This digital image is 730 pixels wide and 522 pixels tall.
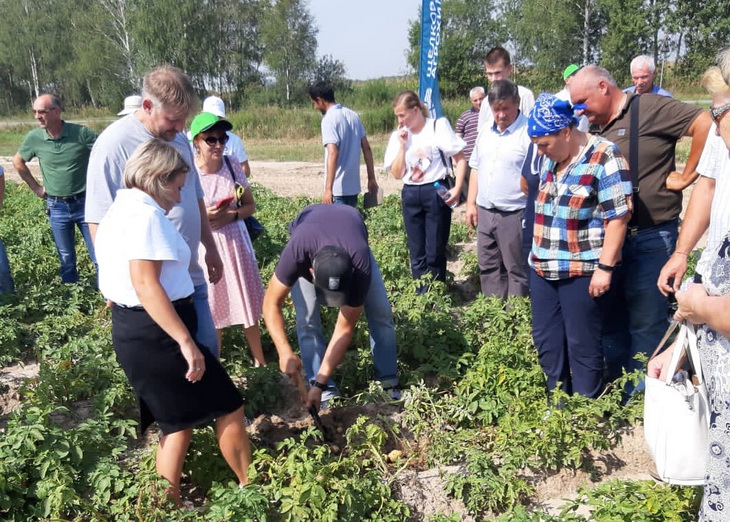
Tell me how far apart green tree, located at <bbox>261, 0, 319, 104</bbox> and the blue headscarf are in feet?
134

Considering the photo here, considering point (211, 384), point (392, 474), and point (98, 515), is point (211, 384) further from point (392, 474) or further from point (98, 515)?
point (392, 474)

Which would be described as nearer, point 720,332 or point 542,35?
point 720,332

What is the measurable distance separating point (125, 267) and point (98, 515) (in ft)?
3.46

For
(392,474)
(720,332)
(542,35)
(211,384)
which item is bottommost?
(392,474)

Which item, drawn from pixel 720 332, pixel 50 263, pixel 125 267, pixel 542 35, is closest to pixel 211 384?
pixel 125 267

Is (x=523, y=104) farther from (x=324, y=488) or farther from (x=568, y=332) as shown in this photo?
(x=324, y=488)

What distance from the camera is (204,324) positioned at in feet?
10.9

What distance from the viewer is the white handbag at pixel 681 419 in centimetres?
233

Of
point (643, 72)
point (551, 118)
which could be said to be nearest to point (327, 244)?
point (551, 118)

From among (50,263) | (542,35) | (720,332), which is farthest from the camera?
(542,35)

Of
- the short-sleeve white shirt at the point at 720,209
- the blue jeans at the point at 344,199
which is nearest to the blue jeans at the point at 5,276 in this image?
the blue jeans at the point at 344,199

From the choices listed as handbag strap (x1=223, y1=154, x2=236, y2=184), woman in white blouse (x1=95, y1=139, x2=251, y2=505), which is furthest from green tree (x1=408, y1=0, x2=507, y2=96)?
woman in white blouse (x1=95, y1=139, x2=251, y2=505)

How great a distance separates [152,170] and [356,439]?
1831 millimetres

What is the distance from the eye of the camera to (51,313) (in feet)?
18.4
